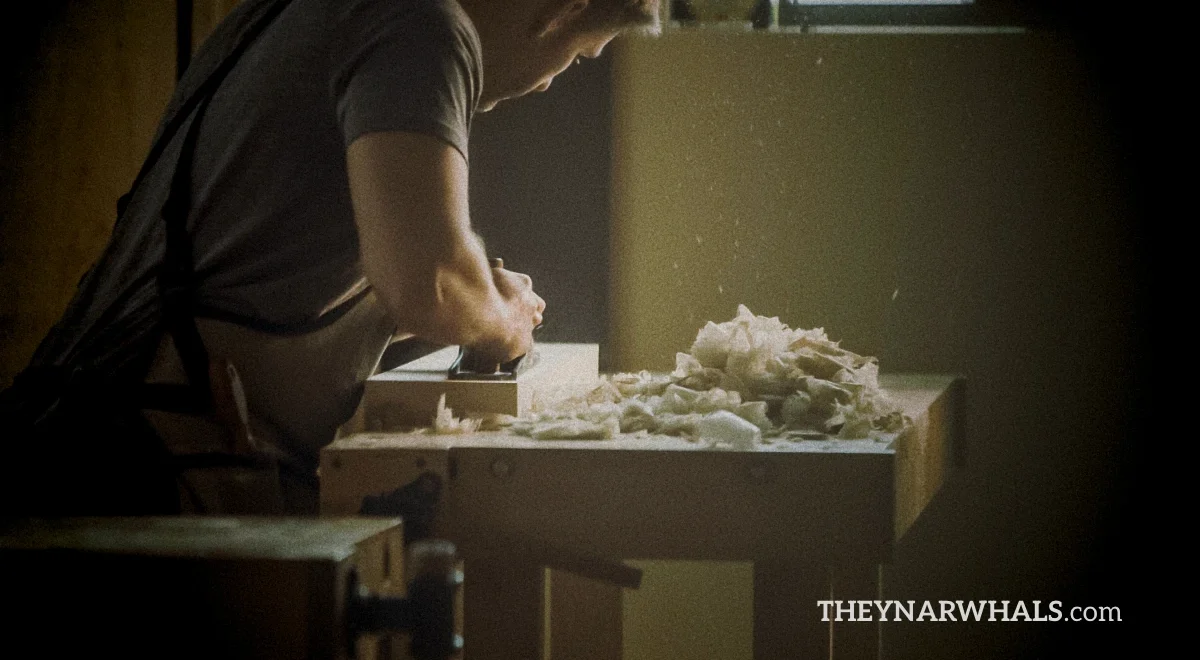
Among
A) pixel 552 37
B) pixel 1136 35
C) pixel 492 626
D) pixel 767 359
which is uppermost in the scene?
pixel 1136 35

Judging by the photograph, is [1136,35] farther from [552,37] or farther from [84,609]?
[84,609]

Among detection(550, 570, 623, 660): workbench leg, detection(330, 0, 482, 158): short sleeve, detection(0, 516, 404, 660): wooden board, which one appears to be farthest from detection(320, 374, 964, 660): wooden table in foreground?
detection(550, 570, 623, 660): workbench leg

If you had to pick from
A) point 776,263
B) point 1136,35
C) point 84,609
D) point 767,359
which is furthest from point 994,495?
point 84,609

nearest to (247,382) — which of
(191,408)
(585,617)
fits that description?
(191,408)

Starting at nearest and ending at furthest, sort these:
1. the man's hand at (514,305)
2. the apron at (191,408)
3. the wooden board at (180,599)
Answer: the wooden board at (180,599)
the apron at (191,408)
the man's hand at (514,305)

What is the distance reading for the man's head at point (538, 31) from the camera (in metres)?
1.55

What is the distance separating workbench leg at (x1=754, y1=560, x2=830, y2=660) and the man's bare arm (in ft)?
1.38

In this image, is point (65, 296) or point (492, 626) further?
point (65, 296)

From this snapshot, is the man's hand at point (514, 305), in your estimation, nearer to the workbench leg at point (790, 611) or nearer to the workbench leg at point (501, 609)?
the workbench leg at point (501, 609)

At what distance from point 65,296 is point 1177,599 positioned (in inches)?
93.0

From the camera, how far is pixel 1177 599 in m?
2.64

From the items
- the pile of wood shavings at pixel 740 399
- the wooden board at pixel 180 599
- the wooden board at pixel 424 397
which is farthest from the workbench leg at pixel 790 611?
the wooden board at pixel 180 599

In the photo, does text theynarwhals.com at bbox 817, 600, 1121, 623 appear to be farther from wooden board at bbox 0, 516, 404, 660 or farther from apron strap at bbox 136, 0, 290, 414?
wooden board at bbox 0, 516, 404, 660

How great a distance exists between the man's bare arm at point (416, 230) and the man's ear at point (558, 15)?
1.20ft
